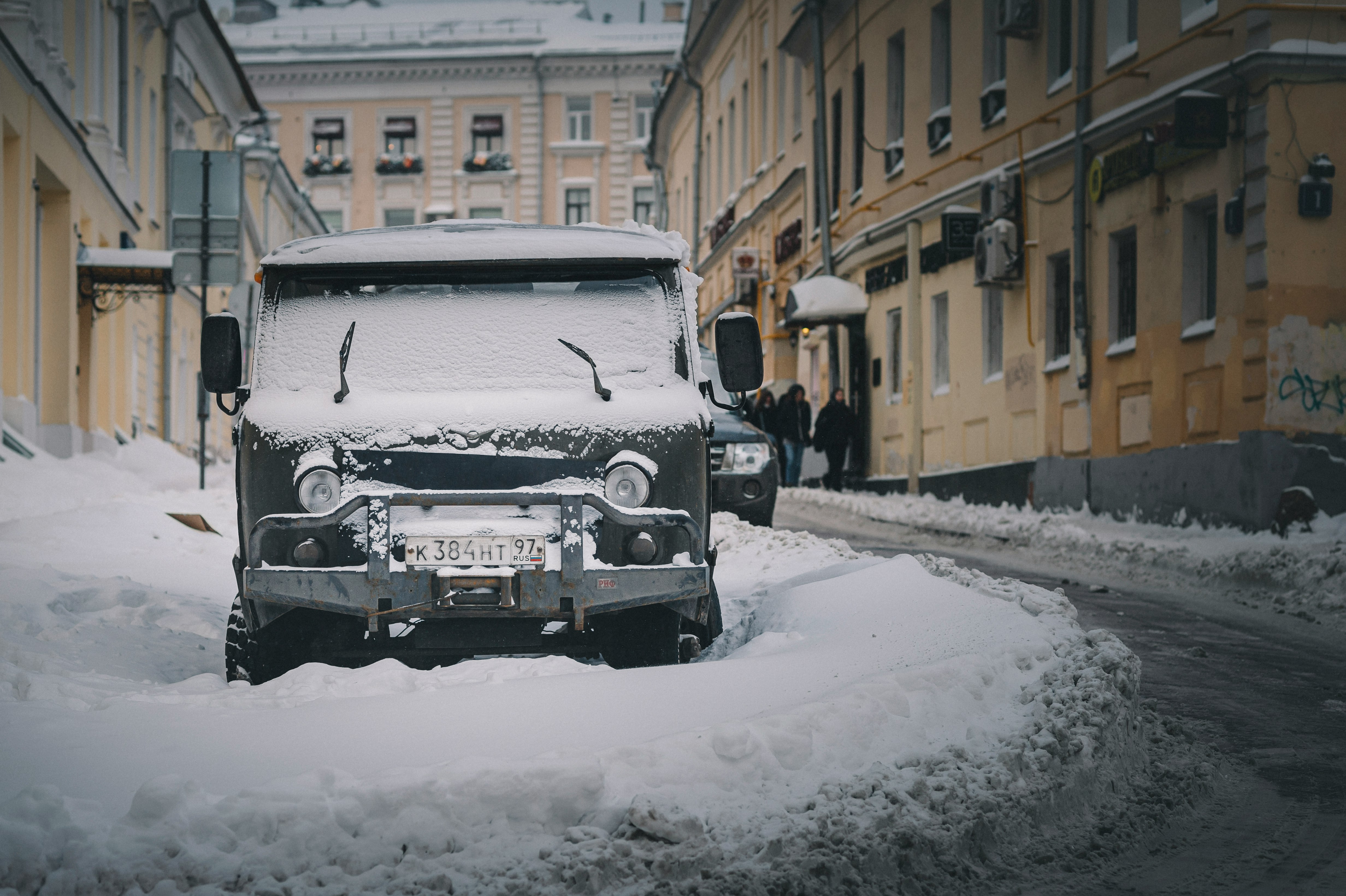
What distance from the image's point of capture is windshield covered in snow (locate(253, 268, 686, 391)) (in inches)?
240

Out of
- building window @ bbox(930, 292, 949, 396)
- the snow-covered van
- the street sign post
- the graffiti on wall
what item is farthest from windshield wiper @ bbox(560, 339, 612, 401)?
building window @ bbox(930, 292, 949, 396)

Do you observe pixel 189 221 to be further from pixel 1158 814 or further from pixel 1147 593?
pixel 1158 814

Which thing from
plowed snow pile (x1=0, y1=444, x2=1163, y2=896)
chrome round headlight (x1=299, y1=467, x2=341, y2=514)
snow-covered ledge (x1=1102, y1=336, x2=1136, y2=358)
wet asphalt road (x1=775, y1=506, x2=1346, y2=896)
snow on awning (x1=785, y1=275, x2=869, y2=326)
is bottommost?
wet asphalt road (x1=775, y1=506, x2=1346, y2=896)

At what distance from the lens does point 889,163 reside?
A: 2511cm

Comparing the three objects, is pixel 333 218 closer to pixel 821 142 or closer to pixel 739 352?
pixel 821 142

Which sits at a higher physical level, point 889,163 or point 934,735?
point 889,163

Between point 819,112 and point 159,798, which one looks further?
point 819,112

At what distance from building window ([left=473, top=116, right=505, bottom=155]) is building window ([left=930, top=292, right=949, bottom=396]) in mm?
37657

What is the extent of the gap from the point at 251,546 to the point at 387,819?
213 centimetres

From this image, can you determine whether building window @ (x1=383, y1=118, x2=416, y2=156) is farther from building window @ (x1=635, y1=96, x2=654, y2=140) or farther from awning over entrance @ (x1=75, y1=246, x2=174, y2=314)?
awning over entrance @ (x1=75, y1=246, x2=174, y2=314)

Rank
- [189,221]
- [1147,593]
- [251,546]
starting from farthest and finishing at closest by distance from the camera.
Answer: [189,221] < [1147,593] < [251,546]

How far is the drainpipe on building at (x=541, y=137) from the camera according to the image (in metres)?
57.5

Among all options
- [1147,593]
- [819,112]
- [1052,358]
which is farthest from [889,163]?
[1147,593]

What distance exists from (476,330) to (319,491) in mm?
969
